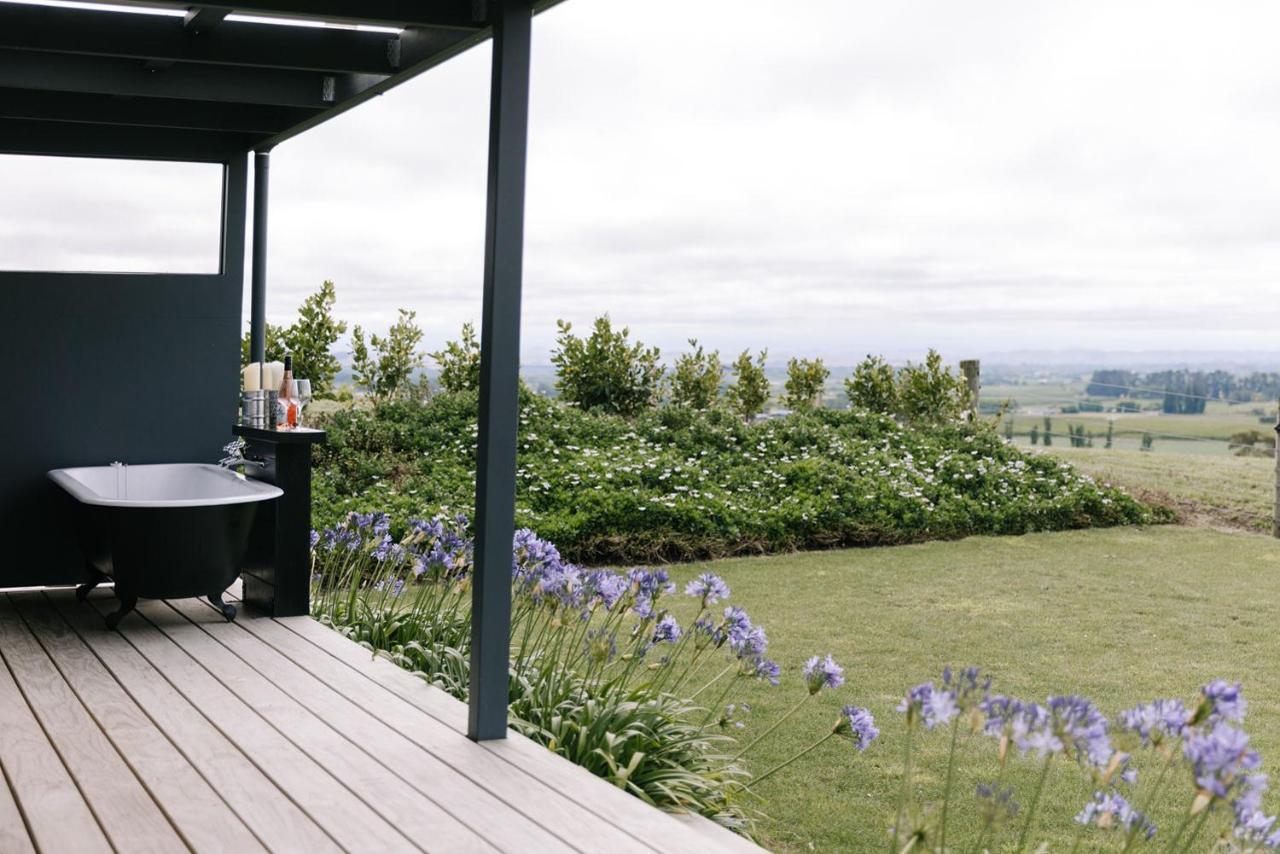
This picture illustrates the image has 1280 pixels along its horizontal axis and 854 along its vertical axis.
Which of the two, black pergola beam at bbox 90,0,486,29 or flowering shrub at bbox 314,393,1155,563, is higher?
black pergola beam at bbox 90,0,486,29

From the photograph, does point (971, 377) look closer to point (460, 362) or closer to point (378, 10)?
point (460, 362)

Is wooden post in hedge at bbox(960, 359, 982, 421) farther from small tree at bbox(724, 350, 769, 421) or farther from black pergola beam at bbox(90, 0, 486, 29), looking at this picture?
black pergola beam at bbox(90, 0, 486, 29)

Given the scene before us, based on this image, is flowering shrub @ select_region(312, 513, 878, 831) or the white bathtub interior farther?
the white bathtub interior

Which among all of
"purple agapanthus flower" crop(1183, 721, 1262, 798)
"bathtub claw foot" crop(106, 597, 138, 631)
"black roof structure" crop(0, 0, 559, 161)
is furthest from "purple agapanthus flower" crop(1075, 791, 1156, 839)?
"bathtub claw foot" crop(106, 597, 138, 631)

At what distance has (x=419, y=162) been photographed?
13469 mm

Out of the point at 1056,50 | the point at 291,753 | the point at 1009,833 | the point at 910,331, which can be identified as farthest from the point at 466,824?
the point at 910,331

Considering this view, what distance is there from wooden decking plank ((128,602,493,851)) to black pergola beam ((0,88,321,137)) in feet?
7.74

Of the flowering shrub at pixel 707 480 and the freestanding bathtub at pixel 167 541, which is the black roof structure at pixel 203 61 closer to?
the freestanding bathtub at pixel 167 541

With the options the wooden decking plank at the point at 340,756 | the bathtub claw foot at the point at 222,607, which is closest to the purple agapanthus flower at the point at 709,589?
the wooden decking plank at the point at 340,756

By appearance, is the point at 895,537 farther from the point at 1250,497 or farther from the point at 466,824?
the point at 466,824

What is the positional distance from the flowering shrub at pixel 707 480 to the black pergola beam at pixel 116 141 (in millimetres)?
2696

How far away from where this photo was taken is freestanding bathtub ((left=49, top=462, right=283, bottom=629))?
16.1 ft

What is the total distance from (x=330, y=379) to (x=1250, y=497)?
7811mm

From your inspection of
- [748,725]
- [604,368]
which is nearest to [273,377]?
[748,725]
